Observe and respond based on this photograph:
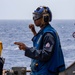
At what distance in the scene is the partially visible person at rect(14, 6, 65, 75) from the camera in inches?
176

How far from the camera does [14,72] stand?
20.5ft

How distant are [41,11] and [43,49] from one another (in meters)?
0.43

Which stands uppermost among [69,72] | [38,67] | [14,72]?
[38,67]

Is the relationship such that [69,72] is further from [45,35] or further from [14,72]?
[45,35]

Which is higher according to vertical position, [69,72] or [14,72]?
[14,72]

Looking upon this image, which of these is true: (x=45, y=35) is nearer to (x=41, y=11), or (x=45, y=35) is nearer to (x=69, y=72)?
(x=41, y=11)

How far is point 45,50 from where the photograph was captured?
14.7 ft

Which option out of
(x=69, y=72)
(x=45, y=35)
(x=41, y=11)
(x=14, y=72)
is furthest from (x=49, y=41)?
(x=69, y=72)

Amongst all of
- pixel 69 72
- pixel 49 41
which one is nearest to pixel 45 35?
pixel 49 41

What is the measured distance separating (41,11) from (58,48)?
424 mm

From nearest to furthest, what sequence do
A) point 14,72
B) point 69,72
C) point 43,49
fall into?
point 43,49 → point 14,72 → point 69,72

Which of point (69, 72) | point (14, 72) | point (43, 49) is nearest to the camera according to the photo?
point (43, 49)

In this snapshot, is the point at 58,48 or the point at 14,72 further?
the point at 14,72

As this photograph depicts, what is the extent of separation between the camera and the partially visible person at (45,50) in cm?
447
